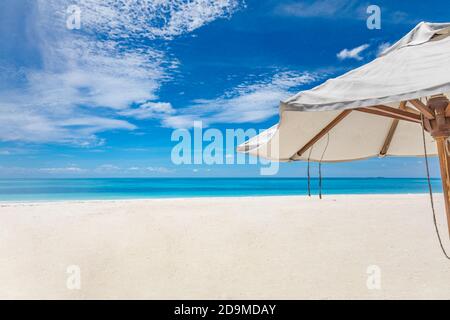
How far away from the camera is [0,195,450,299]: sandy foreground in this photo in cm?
379

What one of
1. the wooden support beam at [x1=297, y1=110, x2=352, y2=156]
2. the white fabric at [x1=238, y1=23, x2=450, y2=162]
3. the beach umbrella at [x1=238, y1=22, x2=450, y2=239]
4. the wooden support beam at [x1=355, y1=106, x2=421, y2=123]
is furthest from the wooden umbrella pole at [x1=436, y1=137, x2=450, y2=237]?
the wooden support beam at [x1=297, y1=110, x2=352, y2=156]

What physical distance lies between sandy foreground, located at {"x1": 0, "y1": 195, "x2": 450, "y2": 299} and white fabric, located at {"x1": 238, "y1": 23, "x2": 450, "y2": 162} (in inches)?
63.8

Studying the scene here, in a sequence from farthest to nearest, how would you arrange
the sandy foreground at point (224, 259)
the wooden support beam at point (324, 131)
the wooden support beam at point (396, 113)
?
the sandy foreground at point (224, 259)
the wooden support beam at point (324, 131)
the wooden support beam at point (396, 113)

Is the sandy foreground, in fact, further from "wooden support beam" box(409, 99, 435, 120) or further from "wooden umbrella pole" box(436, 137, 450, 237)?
"wooden support beam" box(409, 99, 435, 120)

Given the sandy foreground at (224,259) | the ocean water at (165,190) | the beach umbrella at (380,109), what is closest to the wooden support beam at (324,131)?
the beach umbrella at (380,109)

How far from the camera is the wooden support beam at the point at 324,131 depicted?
3.04m

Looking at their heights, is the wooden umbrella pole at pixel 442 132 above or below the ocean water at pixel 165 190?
below

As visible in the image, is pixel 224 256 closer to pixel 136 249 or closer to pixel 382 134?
pixel 136 249

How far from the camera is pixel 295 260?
193 inches

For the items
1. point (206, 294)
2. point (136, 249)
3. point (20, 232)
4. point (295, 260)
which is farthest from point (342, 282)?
point (20, 232)

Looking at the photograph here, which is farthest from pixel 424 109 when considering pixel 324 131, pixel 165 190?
pixel 165 190

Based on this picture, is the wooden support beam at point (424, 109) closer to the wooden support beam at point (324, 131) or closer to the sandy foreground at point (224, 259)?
the wooden support beam at point (324, 131)

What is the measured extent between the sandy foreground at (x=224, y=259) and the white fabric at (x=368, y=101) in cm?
162
